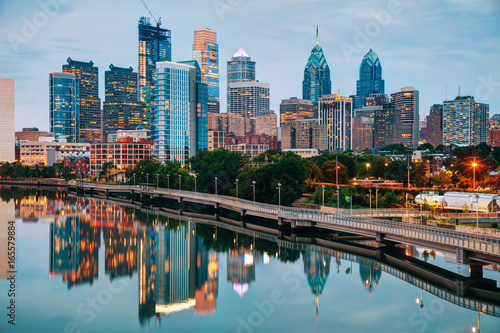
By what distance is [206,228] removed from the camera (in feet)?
254

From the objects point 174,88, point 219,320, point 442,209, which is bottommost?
point 219,320

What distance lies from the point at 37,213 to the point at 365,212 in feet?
200

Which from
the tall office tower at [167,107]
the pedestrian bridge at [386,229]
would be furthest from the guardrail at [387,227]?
the tall office tower at [167,107]

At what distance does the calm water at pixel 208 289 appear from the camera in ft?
125

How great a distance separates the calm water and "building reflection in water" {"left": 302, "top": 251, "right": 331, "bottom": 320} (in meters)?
0.10

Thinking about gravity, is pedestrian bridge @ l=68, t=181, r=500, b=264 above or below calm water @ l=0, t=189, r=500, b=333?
above

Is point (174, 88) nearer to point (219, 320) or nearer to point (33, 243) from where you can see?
point (33, 243)

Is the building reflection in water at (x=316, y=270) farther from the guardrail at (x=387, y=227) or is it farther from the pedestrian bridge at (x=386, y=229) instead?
the guardrail at (x=387, y=227)

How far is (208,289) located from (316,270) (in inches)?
458

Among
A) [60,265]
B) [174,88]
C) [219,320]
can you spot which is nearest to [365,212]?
[219,320]

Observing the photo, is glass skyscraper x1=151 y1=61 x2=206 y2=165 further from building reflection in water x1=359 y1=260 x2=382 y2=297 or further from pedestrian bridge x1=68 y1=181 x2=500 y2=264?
building reflection in water x1=359 y1=260 x2=382 y2=297

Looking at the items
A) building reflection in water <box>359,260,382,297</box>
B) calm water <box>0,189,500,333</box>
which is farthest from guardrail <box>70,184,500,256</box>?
building reflection in water <box>359,260,382,297</box>

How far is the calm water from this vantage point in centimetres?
3822

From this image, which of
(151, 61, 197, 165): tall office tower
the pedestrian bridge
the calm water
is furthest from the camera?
(151, 61, 197, 165): tall office tower
